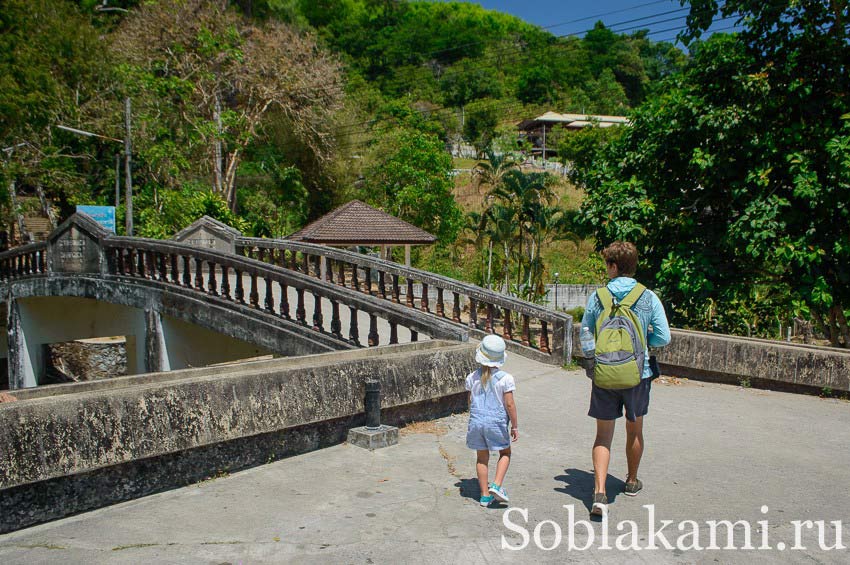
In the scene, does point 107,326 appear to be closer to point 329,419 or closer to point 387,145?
point 329,419

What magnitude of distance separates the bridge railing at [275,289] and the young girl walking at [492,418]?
3120 millimetres

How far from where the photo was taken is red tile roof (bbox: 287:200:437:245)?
21.4 m

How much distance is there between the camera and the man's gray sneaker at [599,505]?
4500 millimetres

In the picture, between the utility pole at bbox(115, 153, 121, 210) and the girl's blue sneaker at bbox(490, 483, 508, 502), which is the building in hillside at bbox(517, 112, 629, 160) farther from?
the girl's blue sneaker at bbox(490, 483, 508, 502)

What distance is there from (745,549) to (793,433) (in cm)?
305

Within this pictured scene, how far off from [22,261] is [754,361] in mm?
15874

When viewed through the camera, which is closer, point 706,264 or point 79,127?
point 706,264

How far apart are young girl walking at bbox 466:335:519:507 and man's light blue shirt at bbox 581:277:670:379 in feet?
2.13

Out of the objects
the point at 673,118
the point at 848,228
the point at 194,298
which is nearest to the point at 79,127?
the point at 194,298

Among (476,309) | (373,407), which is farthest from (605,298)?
(476,309)

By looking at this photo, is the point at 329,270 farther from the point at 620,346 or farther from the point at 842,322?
the point at 620,346

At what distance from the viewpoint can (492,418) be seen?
4762 millimetres

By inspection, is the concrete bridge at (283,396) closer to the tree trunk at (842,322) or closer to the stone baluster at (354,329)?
the stone baluster at (354,329)

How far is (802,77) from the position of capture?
10820 mm
